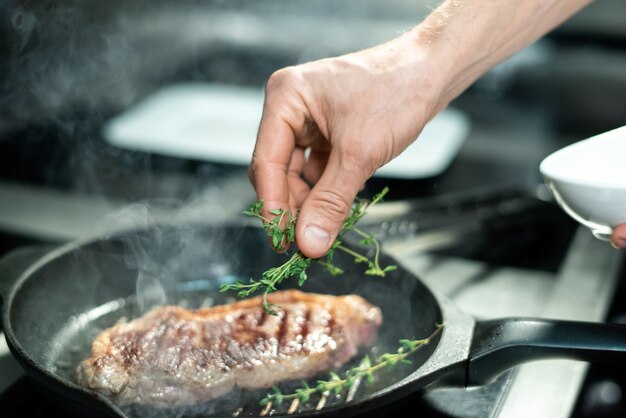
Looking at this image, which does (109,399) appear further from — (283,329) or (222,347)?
(283,329)

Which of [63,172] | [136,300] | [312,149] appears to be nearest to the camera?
[312,149]

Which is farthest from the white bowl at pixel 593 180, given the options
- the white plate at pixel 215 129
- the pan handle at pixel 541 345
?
the white plate at pixel 215 129

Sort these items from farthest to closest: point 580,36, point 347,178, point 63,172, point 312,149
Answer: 1. point 580,36
2. point 63,172
3. point 312,149
4. point 347,178

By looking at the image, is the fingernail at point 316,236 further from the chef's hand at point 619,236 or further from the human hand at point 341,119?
the chef's hand at point 619,236

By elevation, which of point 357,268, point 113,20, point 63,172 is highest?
point 113,20

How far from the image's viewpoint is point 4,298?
5.15 feet

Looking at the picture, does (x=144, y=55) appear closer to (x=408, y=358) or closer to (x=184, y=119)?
(x=184, y=119)

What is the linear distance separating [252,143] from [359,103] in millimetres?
1367

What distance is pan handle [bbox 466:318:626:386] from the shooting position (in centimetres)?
134

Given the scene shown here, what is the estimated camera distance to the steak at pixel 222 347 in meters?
1.46

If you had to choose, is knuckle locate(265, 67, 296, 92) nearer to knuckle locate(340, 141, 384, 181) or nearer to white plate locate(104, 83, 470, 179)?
knuckle locate(340, 141, 384, 181)

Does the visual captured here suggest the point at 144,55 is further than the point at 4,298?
Yes

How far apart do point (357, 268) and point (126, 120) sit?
1368 millimetres

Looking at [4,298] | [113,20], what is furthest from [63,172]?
[4,298]
